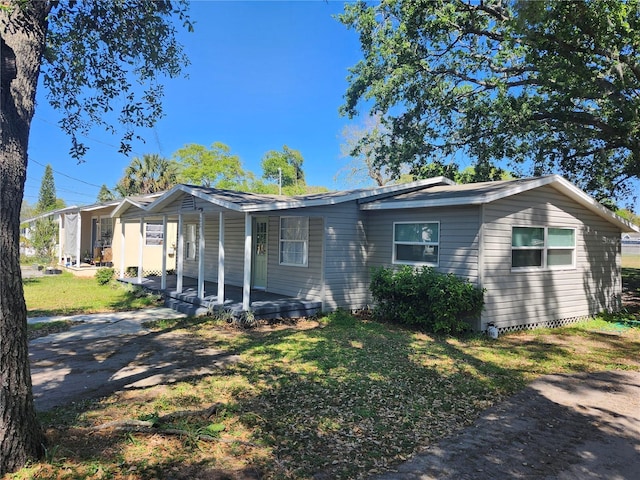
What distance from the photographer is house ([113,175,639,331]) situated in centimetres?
899

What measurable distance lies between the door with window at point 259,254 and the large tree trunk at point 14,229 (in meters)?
9.55

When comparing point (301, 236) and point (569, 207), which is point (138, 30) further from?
point (569, 207)

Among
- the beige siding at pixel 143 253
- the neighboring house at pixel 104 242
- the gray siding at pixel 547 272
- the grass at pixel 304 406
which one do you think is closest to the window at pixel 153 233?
the neighboring house at pixel 104 242

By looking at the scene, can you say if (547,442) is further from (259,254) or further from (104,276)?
(104,276)

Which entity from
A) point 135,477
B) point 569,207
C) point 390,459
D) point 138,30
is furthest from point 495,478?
point 569,207

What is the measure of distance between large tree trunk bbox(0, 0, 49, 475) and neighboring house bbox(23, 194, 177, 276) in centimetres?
1287

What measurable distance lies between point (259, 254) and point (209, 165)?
98.8ft

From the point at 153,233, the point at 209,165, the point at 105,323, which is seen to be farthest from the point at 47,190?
the point at 105,323

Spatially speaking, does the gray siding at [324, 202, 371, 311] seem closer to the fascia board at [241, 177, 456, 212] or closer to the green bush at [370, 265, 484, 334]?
the fascia board at [241, 177, 456, 212]

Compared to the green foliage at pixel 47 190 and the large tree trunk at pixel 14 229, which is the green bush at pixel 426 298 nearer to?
the large tree trunk at pixel 14 229

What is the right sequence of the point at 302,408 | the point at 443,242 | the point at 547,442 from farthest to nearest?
the point at 443,242, the point at 302,408, the point at 547,442

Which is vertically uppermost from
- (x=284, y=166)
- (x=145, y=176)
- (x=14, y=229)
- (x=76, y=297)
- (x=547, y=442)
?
(x=284, y=166)

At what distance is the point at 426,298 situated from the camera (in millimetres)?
9008

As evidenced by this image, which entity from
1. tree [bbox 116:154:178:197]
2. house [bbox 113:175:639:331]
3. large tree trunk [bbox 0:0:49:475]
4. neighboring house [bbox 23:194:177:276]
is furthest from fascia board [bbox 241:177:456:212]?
tree [bbox 116:154:178:197]
